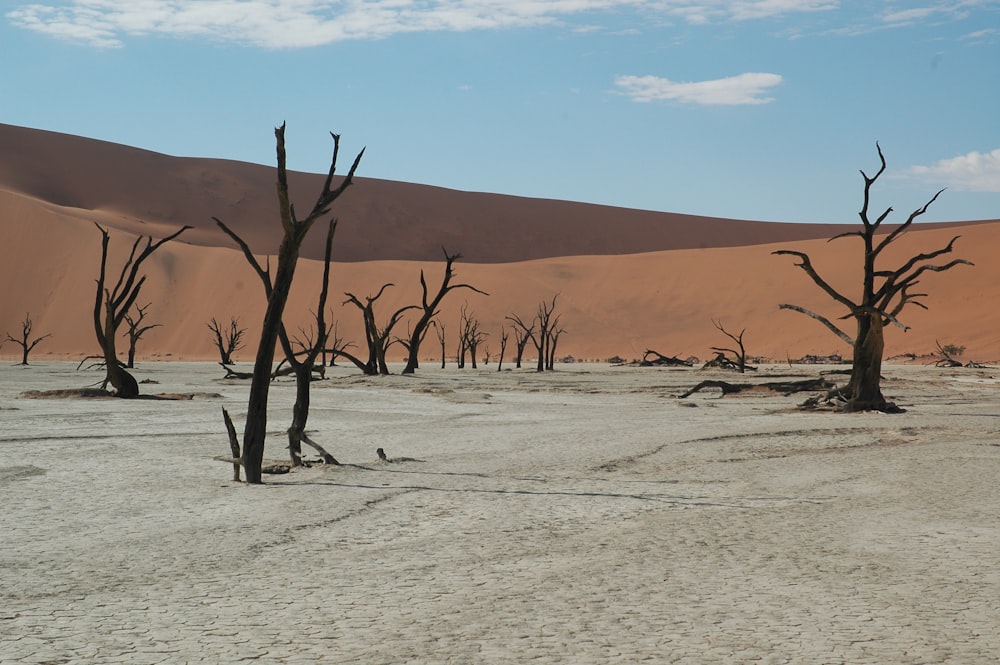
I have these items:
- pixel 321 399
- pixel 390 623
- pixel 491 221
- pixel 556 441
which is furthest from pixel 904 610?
pixel 491 221

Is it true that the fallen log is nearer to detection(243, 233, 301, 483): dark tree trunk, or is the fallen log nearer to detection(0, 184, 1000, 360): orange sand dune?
detection(243, 233, 301, 483): dark tree trunk

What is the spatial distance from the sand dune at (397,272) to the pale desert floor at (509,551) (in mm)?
39587

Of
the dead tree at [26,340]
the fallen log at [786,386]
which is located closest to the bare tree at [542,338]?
the fallen log at [786,386]

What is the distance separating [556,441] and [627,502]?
4.80m

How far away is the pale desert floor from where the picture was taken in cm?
455

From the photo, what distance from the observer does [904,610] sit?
505 centimetres

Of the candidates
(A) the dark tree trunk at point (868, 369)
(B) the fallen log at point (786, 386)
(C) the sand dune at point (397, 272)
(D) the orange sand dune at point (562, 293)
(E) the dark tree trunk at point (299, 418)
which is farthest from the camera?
(C) the sand dune at point (397, 272)

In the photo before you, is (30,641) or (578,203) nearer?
(30,641)

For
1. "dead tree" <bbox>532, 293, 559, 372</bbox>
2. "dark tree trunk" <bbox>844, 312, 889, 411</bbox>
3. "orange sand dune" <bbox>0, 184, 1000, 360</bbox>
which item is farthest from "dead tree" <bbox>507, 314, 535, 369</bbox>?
"dark tree trunk" <bbox>844, 312, 889, 411</bbox>

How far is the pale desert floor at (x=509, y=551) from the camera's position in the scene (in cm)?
455

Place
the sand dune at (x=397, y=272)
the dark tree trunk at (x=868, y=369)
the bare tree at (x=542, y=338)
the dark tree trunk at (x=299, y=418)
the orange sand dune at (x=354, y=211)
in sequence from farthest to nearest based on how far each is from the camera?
the orange sand dune at (x=354, y=211) < the sand dune at (x=397, y=272) < the bare tree at (x=542, y=338) < the dark tree trunk at (x=868, y=369) < the dark tree trunk at (x=299, y=418)

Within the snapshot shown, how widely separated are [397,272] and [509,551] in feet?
245

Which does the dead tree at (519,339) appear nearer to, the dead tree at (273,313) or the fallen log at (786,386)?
the fallen log at (786,386)

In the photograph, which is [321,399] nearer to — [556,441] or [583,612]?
[556,441]
